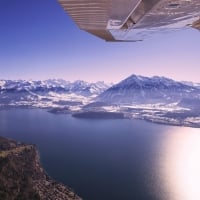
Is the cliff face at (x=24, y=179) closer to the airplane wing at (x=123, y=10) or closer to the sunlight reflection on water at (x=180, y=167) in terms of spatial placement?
the sunlight reflection on water at (x=180, y=167)

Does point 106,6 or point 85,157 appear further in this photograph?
point 85,157

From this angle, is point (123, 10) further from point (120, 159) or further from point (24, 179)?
point (120, 159)

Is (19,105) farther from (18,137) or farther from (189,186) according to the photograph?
(189,186)

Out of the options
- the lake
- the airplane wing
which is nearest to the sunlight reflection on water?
the lake

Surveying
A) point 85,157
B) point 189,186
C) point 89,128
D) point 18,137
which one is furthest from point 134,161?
point 89,128

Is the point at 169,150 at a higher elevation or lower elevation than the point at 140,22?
lower
